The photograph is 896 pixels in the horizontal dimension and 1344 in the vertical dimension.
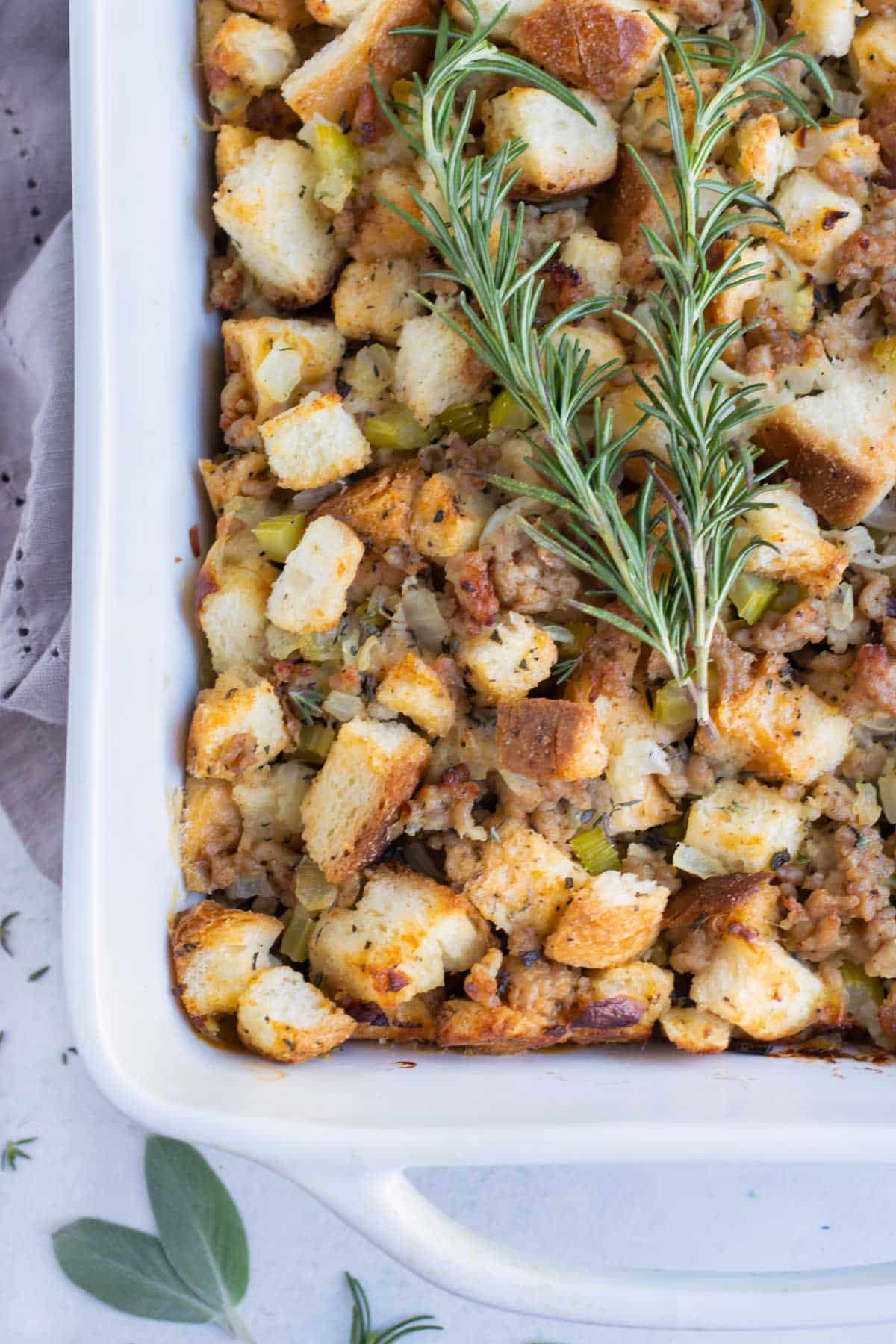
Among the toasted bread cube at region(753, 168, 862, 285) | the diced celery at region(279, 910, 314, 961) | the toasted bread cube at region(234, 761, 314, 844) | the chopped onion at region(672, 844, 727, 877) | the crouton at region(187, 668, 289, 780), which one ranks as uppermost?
the toasted bread cube at region(753, 168, 862, 285)

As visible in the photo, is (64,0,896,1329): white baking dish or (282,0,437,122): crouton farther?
(282,0,437,122): crouton

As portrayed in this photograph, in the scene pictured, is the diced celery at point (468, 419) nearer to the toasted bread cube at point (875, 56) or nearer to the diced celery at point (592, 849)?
the diced celery at point (592, 849)

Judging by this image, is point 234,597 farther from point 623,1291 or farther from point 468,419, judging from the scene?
point 623,1291

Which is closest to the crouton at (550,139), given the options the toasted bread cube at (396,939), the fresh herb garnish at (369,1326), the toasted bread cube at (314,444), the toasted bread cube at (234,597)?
the toasted bread cube at (314,444)

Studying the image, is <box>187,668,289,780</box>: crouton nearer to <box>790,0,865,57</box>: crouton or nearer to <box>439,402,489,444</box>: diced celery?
<box>439,402,489,444</box>: diced celery

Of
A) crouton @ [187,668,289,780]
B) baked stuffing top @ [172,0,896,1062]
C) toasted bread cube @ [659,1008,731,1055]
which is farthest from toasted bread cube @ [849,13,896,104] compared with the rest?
toasted bread cube @ [659,1008,731,1055]

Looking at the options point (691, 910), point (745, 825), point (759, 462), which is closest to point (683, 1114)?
point (691, 910)

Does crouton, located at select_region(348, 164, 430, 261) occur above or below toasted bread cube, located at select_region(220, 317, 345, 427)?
above
